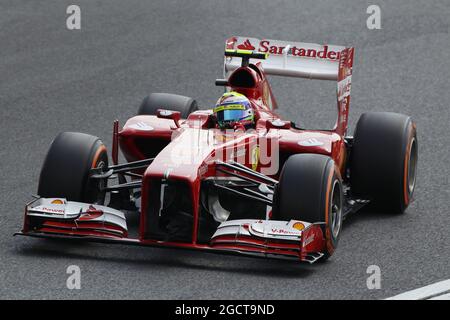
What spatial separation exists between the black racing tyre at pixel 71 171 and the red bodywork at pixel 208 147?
49 cm

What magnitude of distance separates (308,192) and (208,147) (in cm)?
108

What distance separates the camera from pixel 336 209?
9883 millimetres

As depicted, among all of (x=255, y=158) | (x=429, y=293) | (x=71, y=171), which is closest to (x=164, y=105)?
(x=255, y=158)

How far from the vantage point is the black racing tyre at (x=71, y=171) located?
32.6 ft

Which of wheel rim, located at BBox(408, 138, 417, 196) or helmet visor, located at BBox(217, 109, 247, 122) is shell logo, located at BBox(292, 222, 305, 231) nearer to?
helmet visor, located at BBox(217, 109, 247, 122)

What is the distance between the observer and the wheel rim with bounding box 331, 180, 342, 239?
9767mm

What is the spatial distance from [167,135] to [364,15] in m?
9.24

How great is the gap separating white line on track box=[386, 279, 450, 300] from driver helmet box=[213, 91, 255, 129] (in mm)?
2592

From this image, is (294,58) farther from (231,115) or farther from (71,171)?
(71,171)

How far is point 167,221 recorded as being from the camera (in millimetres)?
9430

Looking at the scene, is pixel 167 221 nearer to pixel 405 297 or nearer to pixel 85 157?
pixel 85 157
